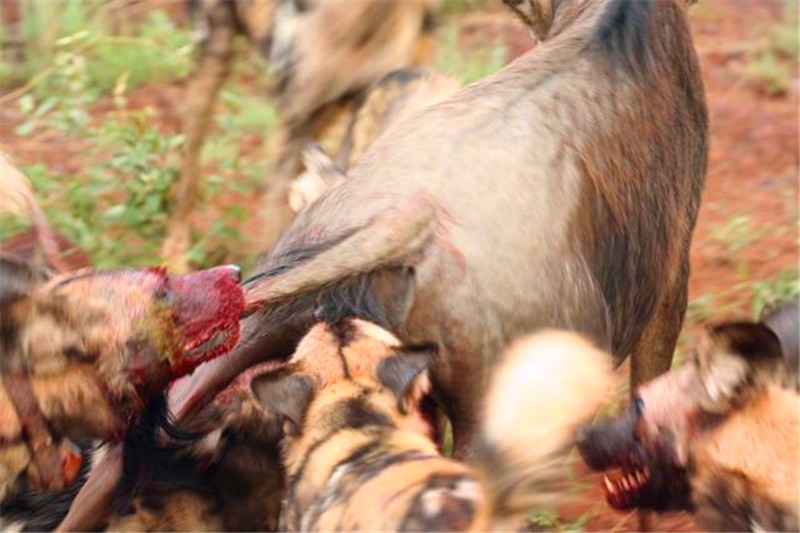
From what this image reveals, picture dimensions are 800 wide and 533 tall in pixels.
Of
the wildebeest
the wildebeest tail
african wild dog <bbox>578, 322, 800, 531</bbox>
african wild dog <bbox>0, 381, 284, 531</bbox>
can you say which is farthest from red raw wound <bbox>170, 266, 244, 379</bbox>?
african wild dog <bbox>578, 322, 800, 531</bbox>

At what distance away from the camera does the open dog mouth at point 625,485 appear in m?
3.47

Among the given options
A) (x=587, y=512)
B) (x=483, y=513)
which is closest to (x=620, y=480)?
(x=483, y=513)

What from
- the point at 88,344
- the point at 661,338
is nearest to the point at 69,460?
the point at 88,344

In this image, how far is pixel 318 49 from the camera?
5.57 metres

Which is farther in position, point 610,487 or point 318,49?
point 318,49

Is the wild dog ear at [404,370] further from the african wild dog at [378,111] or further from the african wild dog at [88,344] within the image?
the african wild dog at [378,111]

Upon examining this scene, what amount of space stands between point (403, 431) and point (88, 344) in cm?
65

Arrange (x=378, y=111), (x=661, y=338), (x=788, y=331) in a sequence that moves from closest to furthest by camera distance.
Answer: (x=788, y=331), (x=661, y=338), (x=378, y=111)

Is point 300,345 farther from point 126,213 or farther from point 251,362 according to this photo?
A: point 126,213

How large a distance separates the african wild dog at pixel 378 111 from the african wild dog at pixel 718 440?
1.42 meters

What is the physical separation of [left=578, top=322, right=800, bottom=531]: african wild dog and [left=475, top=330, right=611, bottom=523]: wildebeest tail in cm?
17

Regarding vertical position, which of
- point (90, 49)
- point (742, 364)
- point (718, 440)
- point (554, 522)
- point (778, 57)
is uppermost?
point (742, 364)

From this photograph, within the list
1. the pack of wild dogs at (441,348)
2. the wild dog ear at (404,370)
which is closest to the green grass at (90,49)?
the pack of wild dogs at (441,348)

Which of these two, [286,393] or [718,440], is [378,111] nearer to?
[286,393]
